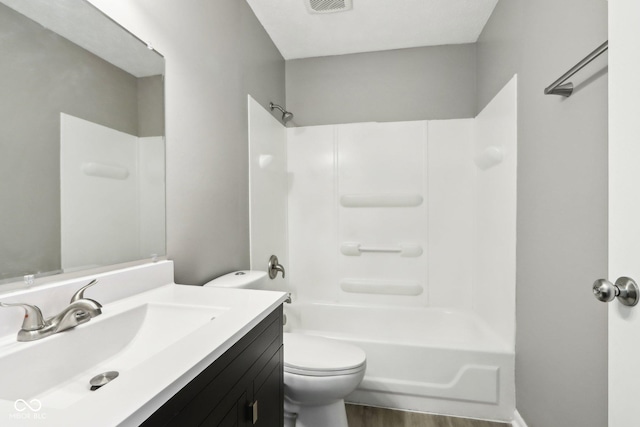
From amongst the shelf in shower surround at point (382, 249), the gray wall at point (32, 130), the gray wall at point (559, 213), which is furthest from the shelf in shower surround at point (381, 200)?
the gray wall at point (32, 130)

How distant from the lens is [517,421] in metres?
1.63

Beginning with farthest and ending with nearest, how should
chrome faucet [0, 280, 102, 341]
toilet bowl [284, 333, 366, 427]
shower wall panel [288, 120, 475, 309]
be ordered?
shower wall panel [288, 120, 475, 309], toilet bowl [284, 333, 366, 427], chrome faucet [0, 280, 102, 341]

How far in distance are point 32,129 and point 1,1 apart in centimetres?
29

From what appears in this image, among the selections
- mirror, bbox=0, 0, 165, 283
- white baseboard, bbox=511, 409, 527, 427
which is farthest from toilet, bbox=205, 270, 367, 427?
→ white baseboard, bbox=511, 409, 527, 427

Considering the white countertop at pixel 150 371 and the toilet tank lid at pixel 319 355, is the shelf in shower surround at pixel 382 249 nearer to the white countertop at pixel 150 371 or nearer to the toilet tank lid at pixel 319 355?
the toilet tank lid at pixel 319 355

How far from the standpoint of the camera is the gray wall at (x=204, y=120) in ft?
4.01

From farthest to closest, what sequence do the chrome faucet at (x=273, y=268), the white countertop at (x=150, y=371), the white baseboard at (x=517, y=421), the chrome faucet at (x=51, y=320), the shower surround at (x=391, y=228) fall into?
1. the chrome faucet at (x=273, y=268)
2. the shower surround at (x=391, y=228)
3. the white baseboard at (x=517, y=421)
4. the chrome faucet at (x=51, y=320)
5. the white countertop at (x=150, y=371)

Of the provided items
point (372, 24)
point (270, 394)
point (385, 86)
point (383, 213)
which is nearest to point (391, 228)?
point (383, 213)

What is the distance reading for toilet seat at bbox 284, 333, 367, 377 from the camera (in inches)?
52.6

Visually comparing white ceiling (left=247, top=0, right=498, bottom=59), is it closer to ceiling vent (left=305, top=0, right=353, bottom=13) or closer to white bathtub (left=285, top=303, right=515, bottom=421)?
ceiling vent (left=305, top=0, right=353, bottom=13)

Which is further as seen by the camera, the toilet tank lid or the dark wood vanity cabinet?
the toilet tank lid

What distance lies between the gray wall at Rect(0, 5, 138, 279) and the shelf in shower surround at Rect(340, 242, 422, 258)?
194 cm

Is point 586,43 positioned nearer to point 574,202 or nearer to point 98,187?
point 574,202

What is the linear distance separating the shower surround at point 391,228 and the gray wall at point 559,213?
0.31 meters
